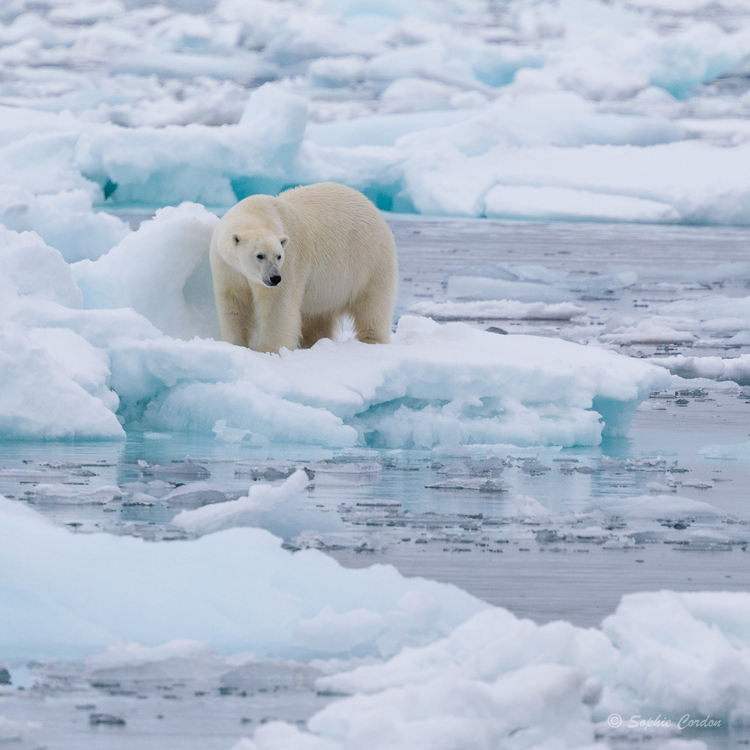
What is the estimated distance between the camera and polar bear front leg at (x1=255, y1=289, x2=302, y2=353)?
472 centimetres

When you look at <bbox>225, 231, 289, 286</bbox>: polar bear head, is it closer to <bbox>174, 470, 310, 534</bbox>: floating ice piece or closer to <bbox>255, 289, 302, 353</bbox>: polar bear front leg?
<bbox>255, 289, 302, 353</bbox>: polar bear front leg

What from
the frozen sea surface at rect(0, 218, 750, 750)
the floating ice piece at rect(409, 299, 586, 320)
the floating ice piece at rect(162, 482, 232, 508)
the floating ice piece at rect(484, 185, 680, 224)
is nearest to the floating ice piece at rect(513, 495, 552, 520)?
the frozen sea surface at rect(0, 218, 750, 750)

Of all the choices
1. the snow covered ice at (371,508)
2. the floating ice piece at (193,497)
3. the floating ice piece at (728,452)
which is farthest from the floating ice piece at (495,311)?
the floating ice piece at (193,497)

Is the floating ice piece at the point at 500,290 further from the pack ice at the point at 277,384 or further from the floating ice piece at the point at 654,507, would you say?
the floating ice piece at the point at 654,507

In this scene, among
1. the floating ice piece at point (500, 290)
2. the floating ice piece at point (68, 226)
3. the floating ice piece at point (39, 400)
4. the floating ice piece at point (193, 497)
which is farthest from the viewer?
the floating ice piece at point (500, 290)

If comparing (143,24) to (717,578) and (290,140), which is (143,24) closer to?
(290,140)

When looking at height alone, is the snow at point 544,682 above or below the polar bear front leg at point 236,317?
below

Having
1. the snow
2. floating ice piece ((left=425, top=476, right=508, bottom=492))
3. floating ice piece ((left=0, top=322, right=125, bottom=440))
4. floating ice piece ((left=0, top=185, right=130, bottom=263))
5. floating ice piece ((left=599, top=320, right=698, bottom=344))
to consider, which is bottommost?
the snow

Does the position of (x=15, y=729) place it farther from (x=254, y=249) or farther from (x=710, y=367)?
(x=710, y=367)

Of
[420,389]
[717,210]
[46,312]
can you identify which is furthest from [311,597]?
[717,210]

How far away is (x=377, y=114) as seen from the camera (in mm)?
23453

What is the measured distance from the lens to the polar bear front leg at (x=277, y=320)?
4719 mm

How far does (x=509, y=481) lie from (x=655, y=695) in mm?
1857

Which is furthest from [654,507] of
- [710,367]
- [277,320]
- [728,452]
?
[710,367]
